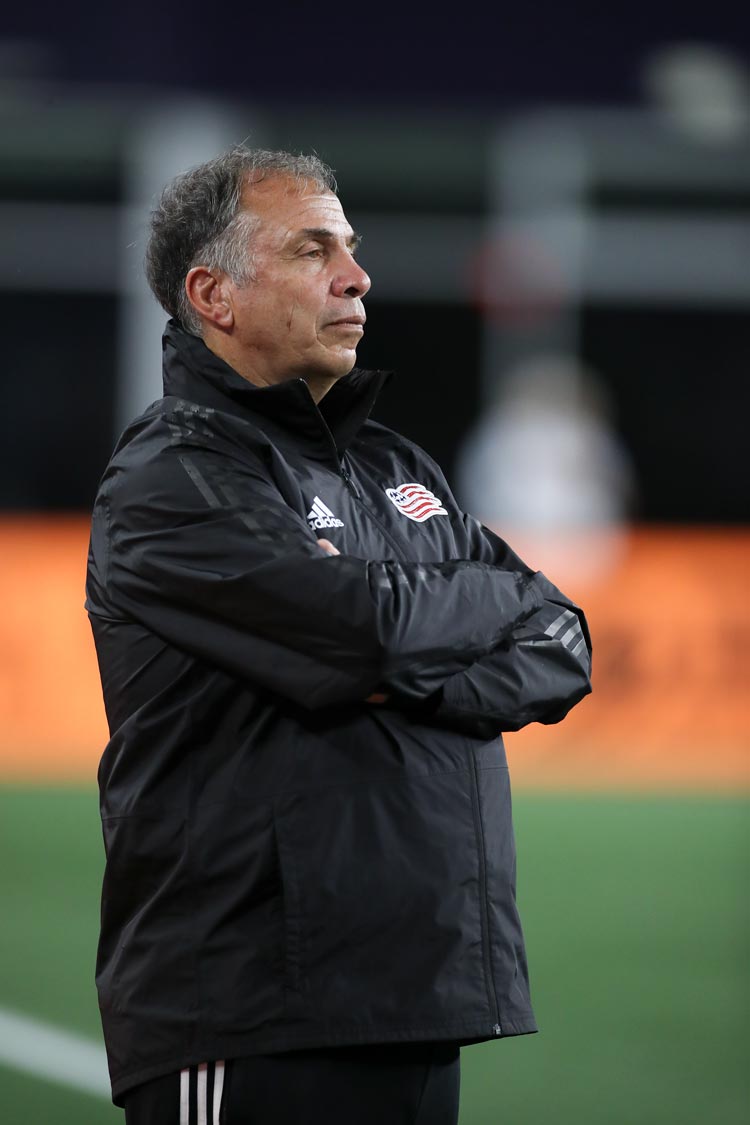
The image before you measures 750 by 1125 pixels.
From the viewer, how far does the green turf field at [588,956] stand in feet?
13.3

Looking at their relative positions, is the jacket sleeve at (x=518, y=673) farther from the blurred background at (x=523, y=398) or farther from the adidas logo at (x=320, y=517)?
the blurred background at (x=523, y=398)

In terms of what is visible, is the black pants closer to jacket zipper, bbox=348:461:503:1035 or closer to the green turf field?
jacket zipper, bbox=348:461:503:1035

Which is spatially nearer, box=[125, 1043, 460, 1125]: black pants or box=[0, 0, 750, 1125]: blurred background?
box=[125, 1043, 460, 1125]: black pants

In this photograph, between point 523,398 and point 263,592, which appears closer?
point 263,592

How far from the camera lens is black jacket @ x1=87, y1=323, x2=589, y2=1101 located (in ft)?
7.02

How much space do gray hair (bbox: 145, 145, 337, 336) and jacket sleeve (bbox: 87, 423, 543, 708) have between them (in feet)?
1.13

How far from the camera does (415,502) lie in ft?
8.38

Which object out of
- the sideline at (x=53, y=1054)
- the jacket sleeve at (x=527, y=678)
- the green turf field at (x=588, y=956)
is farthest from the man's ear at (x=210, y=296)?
the sideline at (x=53, y=1054)

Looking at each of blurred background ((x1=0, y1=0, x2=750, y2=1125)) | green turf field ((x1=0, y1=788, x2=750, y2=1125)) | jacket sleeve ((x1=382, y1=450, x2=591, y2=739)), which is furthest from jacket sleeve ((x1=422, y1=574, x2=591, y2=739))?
green turf field ((x1=0, y1=788, x2=750, y2=1125))

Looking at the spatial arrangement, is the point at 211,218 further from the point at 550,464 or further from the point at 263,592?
the point at 550,464

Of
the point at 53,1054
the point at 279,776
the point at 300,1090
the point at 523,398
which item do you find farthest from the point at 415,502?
the point at 523,398

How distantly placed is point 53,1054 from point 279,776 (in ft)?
8.15

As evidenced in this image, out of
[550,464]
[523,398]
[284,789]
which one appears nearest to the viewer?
[284,789]

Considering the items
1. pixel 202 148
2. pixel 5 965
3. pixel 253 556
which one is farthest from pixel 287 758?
pixel 202 148
